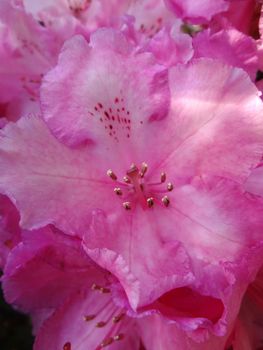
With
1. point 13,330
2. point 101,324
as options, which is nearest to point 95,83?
point 101,324

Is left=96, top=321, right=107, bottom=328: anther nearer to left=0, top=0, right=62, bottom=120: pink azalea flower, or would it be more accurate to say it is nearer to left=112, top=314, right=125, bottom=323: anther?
left=112, top=314, right=125, bottom=323: anther

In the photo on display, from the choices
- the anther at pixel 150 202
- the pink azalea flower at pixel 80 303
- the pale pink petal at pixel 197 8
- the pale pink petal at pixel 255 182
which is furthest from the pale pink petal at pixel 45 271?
the pale pink petal at pixel 197 8

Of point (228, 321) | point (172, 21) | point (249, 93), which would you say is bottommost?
point (228, 321)

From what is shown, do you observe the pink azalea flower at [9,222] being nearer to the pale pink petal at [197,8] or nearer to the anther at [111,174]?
the anther at [111,174]

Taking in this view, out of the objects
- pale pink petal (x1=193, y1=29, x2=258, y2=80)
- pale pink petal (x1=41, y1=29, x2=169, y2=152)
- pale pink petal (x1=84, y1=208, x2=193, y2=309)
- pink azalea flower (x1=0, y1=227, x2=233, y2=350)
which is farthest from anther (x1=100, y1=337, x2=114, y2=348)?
pale pink petal (x1=193, y1=29, x2=258, y2=80)

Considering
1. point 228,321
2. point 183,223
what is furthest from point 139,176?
point 228,321

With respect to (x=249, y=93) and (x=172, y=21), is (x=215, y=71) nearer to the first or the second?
(x=249, y=93)

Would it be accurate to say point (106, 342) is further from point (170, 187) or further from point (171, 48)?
point (171, 48)
